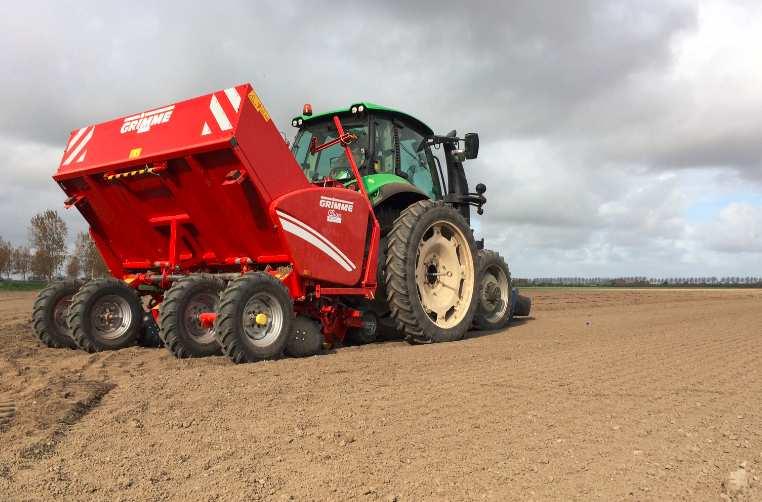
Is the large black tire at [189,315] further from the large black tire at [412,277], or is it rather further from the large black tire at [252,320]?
the large black tire at [412,277]

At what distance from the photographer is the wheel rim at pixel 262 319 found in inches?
206

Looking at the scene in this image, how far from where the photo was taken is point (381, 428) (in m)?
3.19

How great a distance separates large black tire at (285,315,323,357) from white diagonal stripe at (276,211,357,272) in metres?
0.68

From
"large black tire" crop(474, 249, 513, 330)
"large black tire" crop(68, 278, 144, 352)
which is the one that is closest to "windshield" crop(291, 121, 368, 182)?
"large black tire" crop(68, 278, 144, 352)

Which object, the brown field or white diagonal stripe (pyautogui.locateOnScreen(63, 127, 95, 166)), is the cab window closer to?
the brown field

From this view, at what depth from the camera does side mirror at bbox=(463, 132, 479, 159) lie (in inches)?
311

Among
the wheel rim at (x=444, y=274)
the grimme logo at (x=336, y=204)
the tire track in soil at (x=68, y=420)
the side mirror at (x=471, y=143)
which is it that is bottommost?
the tire track in soil at (x=68, y=420)

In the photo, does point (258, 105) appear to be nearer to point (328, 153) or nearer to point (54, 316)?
point (328, 153)

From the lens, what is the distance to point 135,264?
703 centimetres

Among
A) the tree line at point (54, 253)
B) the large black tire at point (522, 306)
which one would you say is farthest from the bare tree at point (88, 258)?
the large black tire at point (522, 306)

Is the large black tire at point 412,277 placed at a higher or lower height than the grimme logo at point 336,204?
lower

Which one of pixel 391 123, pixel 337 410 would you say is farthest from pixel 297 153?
pixel 337 410

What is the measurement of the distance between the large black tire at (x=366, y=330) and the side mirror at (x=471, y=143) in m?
2.58

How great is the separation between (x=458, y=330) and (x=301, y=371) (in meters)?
2.98
